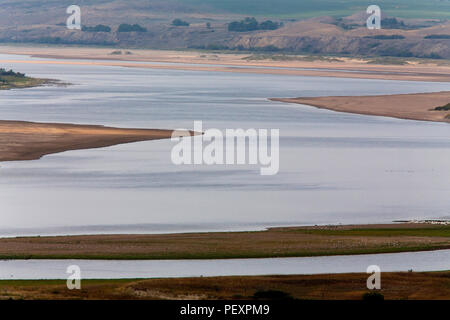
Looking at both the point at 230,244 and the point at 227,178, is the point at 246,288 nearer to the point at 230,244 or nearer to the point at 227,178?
the point at 230,244

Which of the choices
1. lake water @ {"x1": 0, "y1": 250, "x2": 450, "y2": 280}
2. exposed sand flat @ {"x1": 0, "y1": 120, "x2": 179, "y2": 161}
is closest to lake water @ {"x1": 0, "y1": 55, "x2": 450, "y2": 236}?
exposed sand flat @ {"x1": 0, "y1": 120, "x2": 179, "y2": 161}

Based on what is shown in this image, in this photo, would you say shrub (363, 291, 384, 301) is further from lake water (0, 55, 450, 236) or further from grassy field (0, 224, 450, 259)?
lake water (0, 55, 450, 236)

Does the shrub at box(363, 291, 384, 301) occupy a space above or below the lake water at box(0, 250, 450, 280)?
above

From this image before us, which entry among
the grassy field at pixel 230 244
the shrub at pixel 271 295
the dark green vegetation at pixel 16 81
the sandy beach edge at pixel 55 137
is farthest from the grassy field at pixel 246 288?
the dark green vegetation at pixel 16 81

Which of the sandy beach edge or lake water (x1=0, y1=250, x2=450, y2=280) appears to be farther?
the sandy beach edge

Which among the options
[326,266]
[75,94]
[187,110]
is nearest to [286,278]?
[326,266]

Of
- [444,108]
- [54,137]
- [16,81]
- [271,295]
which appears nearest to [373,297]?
[271,295]
